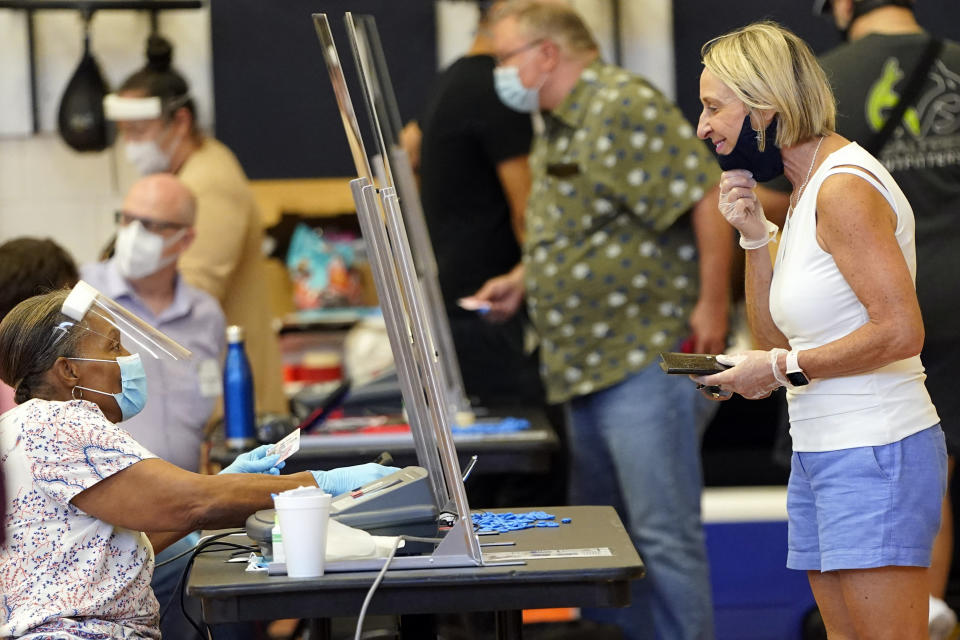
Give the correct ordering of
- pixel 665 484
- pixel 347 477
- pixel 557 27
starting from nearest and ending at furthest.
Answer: pixel 347 477 < pixel 665 484 < pixel 557 27

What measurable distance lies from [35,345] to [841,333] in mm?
1167

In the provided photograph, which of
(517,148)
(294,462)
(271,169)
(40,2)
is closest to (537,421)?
(294,462)

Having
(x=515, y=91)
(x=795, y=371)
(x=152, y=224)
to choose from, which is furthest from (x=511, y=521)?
(x=152, y=224)

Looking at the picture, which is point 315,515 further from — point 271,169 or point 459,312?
point 271,169

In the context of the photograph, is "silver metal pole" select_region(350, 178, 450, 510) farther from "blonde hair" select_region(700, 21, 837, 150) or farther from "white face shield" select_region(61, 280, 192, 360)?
"blonde hair" select_region(700, 21, 837, 150)

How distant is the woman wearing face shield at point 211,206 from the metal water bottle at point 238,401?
746 millimetres

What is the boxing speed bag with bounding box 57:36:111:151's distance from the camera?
4441 mm

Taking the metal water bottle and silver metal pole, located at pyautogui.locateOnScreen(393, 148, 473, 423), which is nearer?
the metal water bottle

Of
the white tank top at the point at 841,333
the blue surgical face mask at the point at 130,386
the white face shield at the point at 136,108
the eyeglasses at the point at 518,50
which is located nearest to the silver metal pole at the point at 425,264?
the eyeglasses at the point at 518,50

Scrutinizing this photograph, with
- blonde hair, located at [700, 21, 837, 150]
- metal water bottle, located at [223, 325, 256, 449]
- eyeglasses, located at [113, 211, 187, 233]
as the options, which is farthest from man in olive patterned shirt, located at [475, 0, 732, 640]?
blonde hair, located at [700, 21, 837, 150]

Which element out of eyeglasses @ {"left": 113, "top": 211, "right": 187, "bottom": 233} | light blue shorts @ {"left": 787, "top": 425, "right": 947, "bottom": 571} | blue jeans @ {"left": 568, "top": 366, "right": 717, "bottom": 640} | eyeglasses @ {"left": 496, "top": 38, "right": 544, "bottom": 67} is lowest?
blue jeans @ {"left": 568, "top": 366, "right": 717, "bottom": 640}

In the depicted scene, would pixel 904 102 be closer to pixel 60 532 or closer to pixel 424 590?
pixel 424 590

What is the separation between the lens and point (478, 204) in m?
3.61

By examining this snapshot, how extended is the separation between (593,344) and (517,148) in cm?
79
